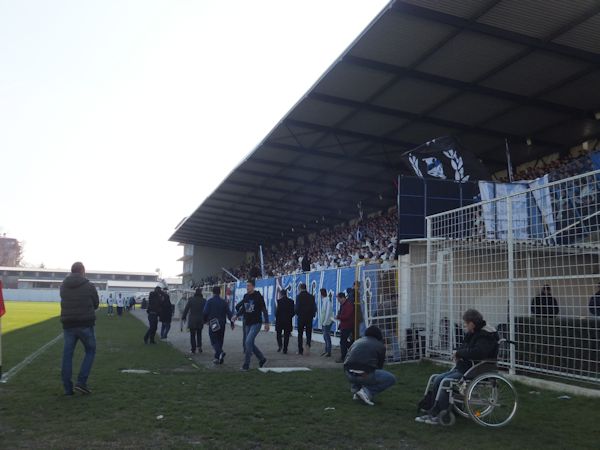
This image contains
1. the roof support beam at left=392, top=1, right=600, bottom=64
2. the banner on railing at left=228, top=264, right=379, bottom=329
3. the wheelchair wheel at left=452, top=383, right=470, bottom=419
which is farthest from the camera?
the banner on railing at left=228, top=264, right=379, bottom=329

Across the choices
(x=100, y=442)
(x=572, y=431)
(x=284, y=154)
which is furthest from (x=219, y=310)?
(x=284, y=154)

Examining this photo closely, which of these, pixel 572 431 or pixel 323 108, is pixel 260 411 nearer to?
pixel 572 431

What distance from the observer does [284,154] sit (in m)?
23.6

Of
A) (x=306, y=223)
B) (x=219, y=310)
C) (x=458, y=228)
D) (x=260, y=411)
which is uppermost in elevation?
(x=306, y=223)

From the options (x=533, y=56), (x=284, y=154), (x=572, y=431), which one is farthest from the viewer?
(x=284, y=154)

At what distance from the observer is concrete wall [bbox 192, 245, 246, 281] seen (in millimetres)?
65062

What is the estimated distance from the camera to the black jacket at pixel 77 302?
25.0 ft

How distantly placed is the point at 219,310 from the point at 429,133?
37.5 feet

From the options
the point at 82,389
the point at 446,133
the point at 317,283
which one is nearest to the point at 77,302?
the point at 82,389

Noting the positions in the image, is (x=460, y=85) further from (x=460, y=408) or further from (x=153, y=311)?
(x=153, y=311)

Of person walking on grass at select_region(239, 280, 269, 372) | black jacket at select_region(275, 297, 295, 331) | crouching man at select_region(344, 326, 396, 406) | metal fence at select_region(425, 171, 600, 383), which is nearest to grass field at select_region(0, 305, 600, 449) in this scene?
crouching man at select_region(344, 326, 396, 406)

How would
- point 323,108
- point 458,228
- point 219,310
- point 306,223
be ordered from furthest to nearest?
point 306,223 < point 323,108 < point 219,310 < point 458,228

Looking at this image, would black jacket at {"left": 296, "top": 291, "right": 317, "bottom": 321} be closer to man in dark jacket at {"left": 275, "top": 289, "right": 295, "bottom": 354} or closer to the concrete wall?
man in dark jacket at {"left": 275, "top": 289, "right": 295, "bottom": 354}

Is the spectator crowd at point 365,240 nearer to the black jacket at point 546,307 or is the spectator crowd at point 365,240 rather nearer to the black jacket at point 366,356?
the black jacket at point 546,307
